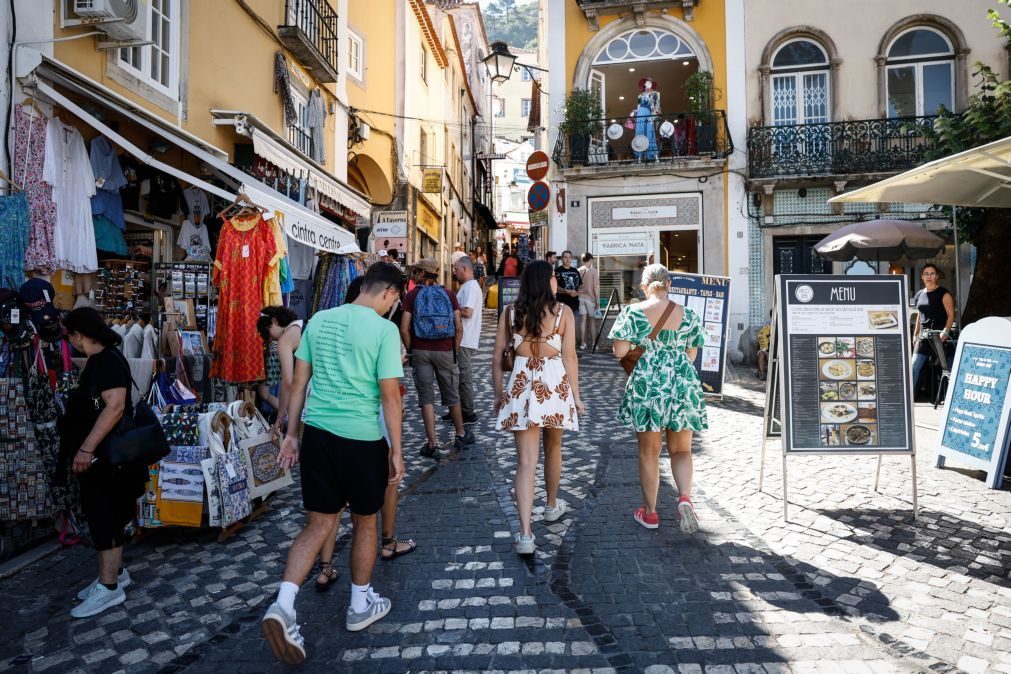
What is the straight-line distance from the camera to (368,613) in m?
3.56

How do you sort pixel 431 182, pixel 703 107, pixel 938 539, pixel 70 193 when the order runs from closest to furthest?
1. pixel 938 539
2. pixel 70 193
3. pixel 703 107
4. pixel 431 182

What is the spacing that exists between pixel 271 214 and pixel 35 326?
2634 mm

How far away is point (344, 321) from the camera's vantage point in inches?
139

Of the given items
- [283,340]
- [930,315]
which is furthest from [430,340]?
[930,315]

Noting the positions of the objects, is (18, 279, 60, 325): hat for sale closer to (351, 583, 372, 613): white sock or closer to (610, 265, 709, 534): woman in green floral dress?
(351, 583, 372, 613): white sock

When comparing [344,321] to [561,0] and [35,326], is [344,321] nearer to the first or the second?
[35,326]

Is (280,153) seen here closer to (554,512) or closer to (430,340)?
(430,340)

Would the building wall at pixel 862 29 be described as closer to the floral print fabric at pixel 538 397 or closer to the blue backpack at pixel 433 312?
the blue backpack at pixel 433 312

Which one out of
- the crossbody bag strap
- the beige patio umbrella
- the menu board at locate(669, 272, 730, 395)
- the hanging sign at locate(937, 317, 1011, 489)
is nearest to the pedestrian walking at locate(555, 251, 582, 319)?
the menu board at locate(669, 272, 730, 395)

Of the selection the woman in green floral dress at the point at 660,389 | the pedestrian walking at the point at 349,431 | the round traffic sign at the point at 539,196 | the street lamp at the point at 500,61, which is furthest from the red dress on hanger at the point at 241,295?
the street lamp at the point at 500,61

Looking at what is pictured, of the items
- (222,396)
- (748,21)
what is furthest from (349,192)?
(748,21)

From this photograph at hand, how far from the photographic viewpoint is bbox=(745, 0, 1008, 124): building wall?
1611 centimetres

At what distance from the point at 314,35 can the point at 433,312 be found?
8225 mm

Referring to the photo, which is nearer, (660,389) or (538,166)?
(660,389)
